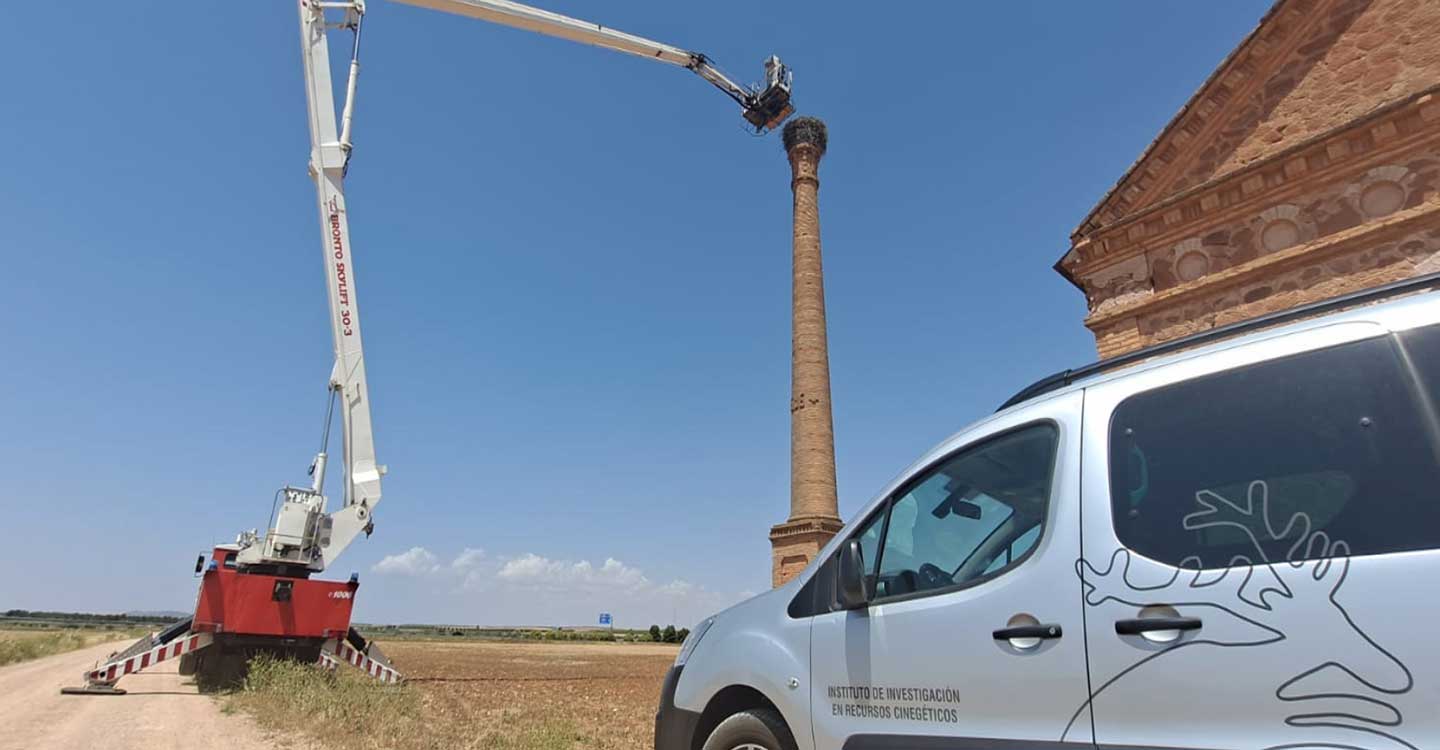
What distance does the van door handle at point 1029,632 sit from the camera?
97.7 inches

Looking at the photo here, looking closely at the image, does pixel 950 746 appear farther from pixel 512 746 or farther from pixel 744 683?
pixel 512 746

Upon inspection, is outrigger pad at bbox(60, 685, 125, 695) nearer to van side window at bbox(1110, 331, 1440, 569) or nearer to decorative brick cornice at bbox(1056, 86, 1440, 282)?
van side window at bbox(1110, 331, 1440, 569)

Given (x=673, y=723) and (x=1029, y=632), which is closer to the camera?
(x=1029, y=632)

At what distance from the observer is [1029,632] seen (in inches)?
100

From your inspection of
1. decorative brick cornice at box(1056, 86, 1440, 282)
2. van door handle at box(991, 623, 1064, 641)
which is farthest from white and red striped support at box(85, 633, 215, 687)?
decorative brick cornice at box(1056, 86, 1440, 282)

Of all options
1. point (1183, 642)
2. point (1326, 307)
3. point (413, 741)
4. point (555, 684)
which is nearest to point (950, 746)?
point (1183, 642)

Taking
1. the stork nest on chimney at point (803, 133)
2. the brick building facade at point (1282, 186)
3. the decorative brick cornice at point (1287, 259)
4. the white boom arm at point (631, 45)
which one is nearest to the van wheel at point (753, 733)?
the brick building facade at point (1282, 186)

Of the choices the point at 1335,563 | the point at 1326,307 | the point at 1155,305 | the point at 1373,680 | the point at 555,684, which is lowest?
the point at 555,684

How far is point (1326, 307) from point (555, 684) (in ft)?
62.0

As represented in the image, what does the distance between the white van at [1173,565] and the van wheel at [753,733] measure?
29 millimetres

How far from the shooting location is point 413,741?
8070 millimetres

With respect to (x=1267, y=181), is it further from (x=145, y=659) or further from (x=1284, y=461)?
(x=145, y=659)

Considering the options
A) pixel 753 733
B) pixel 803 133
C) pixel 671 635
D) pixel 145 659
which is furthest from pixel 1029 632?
pixel 671 635

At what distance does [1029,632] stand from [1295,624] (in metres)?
0.78
